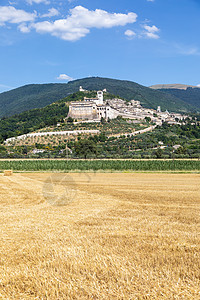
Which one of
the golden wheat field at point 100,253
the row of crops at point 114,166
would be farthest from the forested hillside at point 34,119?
the golden wheat field at point 100,253

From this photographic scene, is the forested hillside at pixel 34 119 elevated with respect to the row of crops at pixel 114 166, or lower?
elevated

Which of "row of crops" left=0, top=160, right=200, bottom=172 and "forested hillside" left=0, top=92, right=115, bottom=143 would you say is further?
"forested hillside" left=0, top=92, right=115, bottom=143

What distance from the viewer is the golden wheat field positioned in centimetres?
507

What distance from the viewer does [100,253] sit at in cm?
675

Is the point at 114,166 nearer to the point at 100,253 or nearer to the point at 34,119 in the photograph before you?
the point at 100,253

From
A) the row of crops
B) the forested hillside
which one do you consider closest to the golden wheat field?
the row of crops

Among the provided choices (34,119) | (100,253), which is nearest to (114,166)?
(100,253)

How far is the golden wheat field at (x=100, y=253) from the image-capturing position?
5074 millimetres

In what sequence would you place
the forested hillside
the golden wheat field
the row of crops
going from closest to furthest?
the golden wheat field < the row of crops < the forested hillside

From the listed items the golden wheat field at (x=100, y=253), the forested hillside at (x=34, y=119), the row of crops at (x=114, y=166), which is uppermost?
the forested hillside at (x=34, y=119)

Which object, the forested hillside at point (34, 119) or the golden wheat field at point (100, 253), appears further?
the forested hillside at point (34, 119)

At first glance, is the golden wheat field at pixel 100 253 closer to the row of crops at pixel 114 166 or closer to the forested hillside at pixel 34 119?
Result: the row of crops at pixel 114 166

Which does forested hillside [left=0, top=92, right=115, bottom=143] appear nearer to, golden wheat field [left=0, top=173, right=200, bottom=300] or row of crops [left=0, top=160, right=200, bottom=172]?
row of crops [left=0, top=160, right=200, bottom=172]

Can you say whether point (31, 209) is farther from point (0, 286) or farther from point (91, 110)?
point (91, 110)
